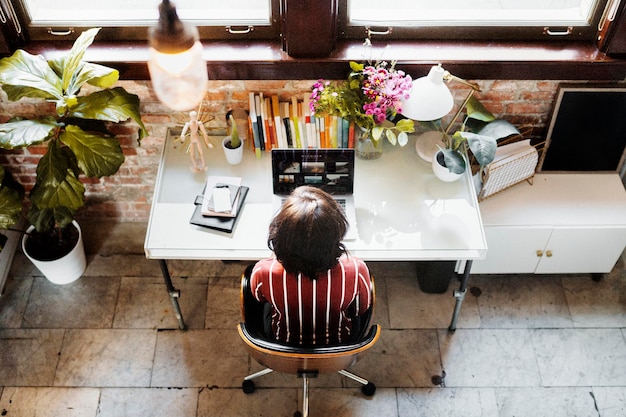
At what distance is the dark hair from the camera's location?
199 cm

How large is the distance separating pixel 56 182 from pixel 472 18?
1.96m

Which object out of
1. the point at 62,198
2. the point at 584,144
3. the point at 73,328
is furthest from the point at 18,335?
the point at 584,144

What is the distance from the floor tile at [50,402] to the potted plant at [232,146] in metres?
1.31

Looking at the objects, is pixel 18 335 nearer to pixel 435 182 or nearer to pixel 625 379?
pixel 435 182

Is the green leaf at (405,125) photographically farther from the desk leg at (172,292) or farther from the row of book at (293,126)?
the desk leg at (172,292)

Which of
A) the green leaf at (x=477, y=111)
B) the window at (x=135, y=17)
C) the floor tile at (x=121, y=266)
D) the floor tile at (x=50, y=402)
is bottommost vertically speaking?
the floor tile at (x=50, y=402)

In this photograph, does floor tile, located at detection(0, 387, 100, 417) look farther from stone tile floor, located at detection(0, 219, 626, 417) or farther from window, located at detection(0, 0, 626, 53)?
window, located at detection(0, 0, 626, 53)

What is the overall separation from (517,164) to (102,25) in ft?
6.66

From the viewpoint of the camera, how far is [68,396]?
2932 millimetres

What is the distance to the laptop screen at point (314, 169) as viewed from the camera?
257cm

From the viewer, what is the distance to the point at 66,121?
2631mm

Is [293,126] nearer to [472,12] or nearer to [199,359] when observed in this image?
[472,12]

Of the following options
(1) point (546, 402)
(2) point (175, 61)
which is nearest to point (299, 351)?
(2) point (175, 61)

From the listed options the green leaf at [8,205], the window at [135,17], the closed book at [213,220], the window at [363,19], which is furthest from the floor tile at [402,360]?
the green leaf at [8,205]
